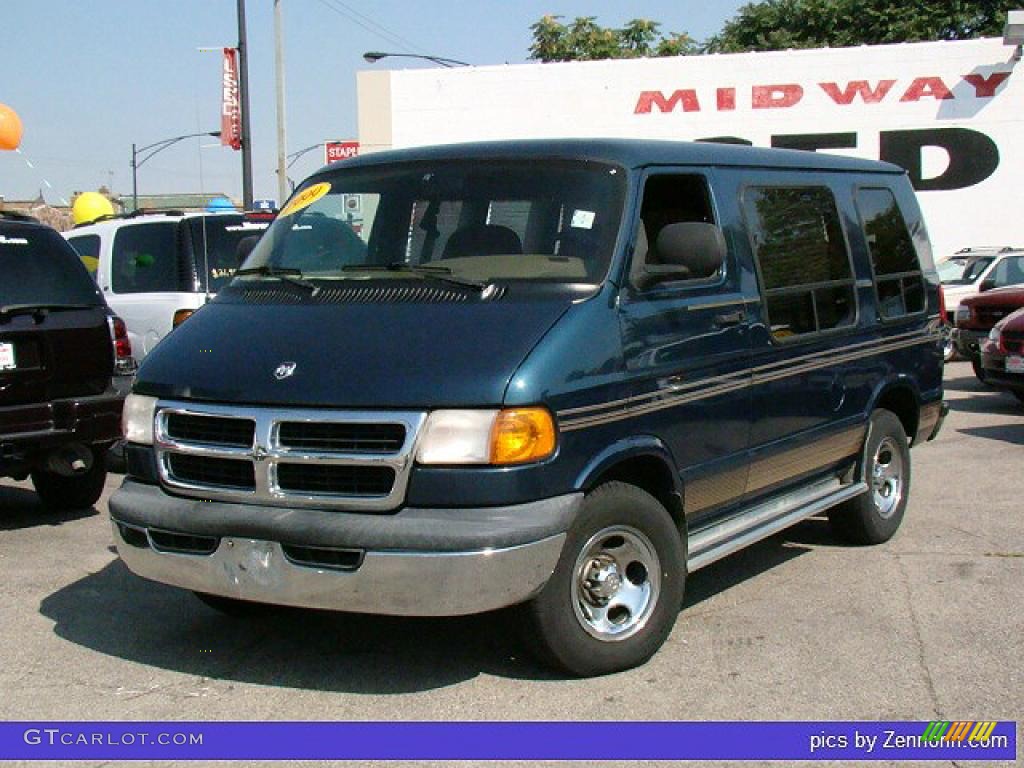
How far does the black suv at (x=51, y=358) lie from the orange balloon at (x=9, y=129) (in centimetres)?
836

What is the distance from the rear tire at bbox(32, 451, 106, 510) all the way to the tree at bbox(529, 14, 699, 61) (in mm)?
37055

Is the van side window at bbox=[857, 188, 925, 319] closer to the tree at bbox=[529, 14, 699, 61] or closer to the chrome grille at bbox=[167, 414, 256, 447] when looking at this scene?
the chrome grille at bbox=[167, 414, 256, 447]

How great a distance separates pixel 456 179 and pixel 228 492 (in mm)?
1746

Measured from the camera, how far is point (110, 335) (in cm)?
774

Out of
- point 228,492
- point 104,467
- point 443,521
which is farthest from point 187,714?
point 104,467

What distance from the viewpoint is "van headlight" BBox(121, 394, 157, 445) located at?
16.5 ft

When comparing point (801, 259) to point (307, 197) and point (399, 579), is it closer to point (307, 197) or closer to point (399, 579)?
point (307, 197)

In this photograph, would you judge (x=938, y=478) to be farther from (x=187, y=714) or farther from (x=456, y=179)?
(x=187, y=714)

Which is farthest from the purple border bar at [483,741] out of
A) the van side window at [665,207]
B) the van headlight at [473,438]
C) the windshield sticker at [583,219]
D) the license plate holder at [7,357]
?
the license plate holder at [7,357]

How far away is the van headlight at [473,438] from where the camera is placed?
14.3 ft

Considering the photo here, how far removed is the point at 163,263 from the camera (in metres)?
11.0

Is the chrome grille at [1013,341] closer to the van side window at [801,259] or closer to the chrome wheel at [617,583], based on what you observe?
the van side window at [801,259]

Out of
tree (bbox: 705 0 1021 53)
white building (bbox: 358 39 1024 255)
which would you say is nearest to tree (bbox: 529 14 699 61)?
tree (bbox: 705 0 1021 53)

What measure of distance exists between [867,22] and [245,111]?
75.6 feet
